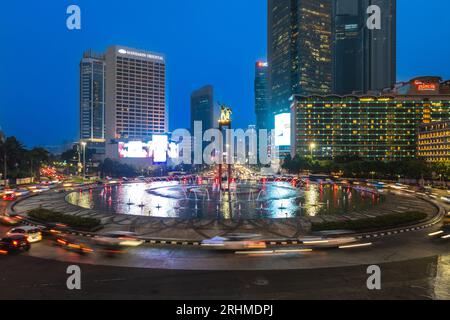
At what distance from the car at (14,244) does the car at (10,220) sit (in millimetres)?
13080

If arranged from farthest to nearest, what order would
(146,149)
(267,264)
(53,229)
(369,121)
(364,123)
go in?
1. (364,123)
2. (369,121)
3. (146,149)
4. (53,229)
5. (267,264)

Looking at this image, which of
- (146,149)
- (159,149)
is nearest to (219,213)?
(159,149)

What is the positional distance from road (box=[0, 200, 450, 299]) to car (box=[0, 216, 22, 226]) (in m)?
13.7

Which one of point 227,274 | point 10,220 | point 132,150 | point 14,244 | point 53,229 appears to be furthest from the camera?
point 132,150

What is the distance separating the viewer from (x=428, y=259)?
77.9 feet

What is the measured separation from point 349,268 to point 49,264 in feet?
65.4

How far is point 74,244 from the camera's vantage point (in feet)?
89.2

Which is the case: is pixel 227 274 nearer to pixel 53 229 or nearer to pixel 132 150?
pixel 53 229

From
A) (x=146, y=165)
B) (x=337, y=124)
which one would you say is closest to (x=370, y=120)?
(x=337, y=124)

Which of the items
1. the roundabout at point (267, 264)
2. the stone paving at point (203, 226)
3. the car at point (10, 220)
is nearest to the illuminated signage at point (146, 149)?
the car at point (10, 220)

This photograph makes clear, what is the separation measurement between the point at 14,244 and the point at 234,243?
665 inches

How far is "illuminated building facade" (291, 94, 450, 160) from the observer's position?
18338 cm

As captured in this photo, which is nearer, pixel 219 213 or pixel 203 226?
pixel 203 226
